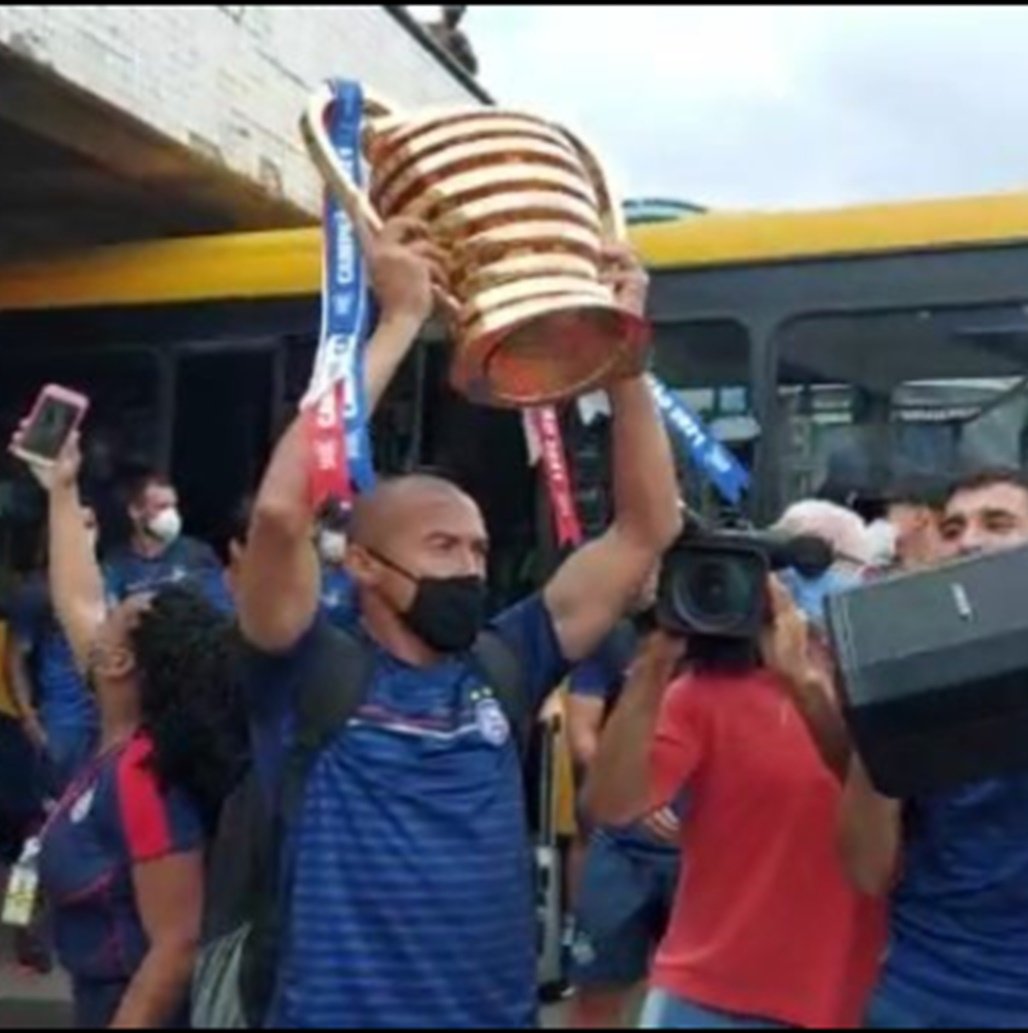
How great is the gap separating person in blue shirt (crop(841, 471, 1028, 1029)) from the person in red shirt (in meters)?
0.04

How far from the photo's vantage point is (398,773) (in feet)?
10.2

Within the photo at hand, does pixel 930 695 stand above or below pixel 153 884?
above

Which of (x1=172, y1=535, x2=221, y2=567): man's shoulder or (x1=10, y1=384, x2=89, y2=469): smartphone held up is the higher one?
(x1=172, y1=535, x2=221, y2=567): man's shoulder

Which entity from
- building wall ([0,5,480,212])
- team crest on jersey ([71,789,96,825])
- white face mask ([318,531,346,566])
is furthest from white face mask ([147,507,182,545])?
team crest on jersey ([71,789,96,825])

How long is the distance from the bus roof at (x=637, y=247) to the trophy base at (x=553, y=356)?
3.49 metres

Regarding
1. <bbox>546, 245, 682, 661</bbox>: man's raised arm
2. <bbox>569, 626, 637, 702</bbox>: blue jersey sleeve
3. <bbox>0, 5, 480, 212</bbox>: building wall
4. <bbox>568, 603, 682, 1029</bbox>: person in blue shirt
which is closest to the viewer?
<bbox>546, 245, 682, 661</bbox>: man's raised arm

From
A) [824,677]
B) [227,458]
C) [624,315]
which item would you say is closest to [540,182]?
[624,315]

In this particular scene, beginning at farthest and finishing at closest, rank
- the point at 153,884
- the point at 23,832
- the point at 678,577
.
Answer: the point at 23,832
the point at 153,884
the point at 678,577

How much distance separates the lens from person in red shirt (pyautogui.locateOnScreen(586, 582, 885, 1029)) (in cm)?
336

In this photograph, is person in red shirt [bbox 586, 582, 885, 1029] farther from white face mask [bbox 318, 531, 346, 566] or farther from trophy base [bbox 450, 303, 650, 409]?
white face mask [bbox 318, 531, 346, 566]

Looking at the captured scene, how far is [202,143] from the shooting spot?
8875 millimetres

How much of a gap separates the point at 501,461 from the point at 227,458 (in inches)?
45.3

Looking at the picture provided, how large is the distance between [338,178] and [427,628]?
2.18 feet

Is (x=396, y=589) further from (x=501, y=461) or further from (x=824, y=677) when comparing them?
(x=501, y=461)
